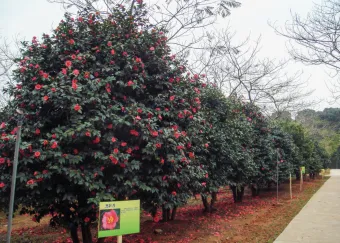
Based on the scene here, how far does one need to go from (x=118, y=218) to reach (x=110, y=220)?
118mm

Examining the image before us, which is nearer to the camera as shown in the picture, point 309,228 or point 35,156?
point 35,156

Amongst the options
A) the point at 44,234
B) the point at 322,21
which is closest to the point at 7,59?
the point at 44,234

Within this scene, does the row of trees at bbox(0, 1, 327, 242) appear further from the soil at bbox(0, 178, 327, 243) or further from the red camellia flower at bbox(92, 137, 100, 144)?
the soil at bbox(0, 178, 327, 243)

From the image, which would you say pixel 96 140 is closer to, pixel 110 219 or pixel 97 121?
pixel 97 121

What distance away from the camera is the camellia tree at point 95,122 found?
4129 mm

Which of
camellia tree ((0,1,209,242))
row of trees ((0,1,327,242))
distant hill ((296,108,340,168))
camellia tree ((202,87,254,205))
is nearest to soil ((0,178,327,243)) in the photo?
camellia tree ((202,87,254,205))

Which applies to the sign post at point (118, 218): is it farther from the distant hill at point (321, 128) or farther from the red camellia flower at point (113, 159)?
the distant hill at point (321, 128)

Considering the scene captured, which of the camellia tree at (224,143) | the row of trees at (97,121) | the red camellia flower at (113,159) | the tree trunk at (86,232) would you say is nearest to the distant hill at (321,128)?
the camellia tree at (224,143)

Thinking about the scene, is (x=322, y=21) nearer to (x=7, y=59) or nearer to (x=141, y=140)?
(x=141, y=140)

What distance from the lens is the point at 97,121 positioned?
4.20 meters

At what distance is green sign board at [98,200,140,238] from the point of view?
11.7ft

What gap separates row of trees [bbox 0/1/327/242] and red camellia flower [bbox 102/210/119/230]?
55cm

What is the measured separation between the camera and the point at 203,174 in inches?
243

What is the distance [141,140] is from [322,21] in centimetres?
472
